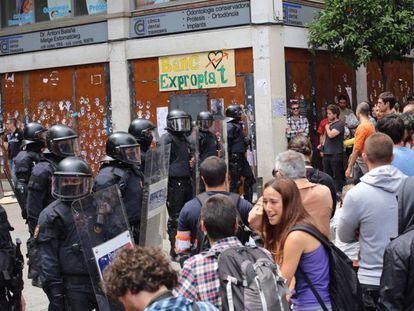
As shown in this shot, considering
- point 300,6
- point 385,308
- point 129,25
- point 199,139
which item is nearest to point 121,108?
point 129,25

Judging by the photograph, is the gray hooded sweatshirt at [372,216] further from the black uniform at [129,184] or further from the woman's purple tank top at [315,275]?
the black uniform at [129,184]

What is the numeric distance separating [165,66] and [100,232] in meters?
12.0

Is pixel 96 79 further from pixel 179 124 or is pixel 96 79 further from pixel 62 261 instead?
pixel 62 261

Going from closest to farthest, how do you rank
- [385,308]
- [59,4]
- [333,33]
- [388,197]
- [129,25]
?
[385,308] < [388,197] < [333,33] < [129,25] < [59,4]

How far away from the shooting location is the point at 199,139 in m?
10.9

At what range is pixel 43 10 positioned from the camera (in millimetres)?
19484

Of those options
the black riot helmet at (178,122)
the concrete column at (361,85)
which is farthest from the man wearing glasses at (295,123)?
the black riot helmet at (178,122)

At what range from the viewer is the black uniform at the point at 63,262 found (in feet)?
16.7

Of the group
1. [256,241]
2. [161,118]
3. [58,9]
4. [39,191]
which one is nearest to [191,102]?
[161,118]

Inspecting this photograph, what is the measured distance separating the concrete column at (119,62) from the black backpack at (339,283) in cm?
1359

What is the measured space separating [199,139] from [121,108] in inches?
266

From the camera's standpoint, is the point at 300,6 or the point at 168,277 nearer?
the point at 168,277

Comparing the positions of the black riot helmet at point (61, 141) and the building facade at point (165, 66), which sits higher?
the building facade at point (165, 66)

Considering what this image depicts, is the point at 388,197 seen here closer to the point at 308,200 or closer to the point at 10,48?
the point at 308,200
